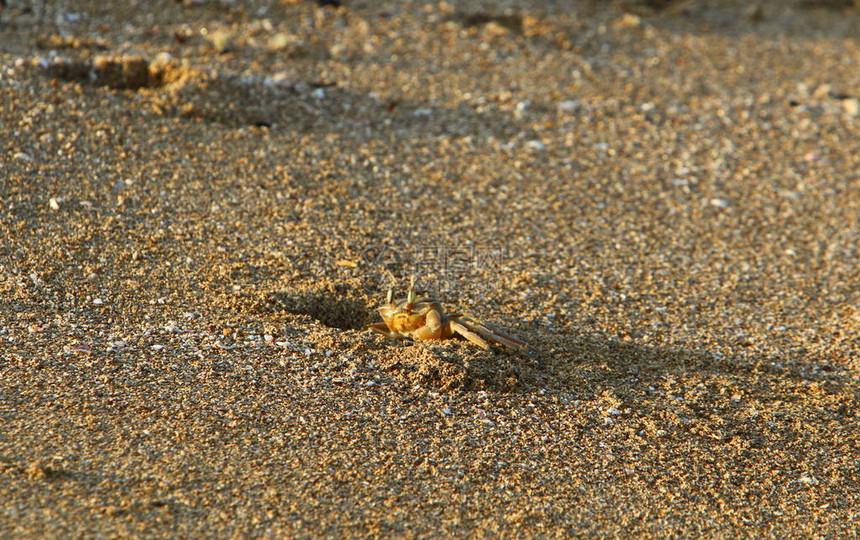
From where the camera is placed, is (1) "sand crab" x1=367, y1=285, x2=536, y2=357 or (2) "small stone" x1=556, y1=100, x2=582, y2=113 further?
(2) "small stone" x1=556, y1=100, x2=582, y2=113

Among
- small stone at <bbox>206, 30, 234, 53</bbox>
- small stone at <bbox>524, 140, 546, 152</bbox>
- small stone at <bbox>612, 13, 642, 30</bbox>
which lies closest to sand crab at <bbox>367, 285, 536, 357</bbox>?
small stone at <bbox>524, 140, 546, 152</bbox>

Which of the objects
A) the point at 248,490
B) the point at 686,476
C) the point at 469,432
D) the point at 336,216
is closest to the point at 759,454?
the point at 686,476

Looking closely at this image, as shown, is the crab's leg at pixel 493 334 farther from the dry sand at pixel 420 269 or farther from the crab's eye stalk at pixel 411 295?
the crab's eye stalk at pixel 411 295

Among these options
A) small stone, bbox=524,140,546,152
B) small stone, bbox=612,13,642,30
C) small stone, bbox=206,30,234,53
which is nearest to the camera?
small stone, bbox=524,140,546,152

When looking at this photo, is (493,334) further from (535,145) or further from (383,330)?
(535,145)

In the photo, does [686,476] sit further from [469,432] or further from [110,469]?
[110,469]

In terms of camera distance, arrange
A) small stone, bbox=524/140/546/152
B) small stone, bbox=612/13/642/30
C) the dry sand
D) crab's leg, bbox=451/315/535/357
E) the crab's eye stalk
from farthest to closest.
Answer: small stone, bbox=612/13/642/30 → small stone, bbox=524/140/546/152 → the crab's eye stalk → crab's leg, bbox=451/315/535/357 → the dry sand

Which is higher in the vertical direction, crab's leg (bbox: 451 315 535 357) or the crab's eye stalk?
the crab's eye stalk

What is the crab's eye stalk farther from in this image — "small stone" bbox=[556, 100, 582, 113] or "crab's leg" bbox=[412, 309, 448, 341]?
"small stone" bbox=[556, 100, 582, 113]
